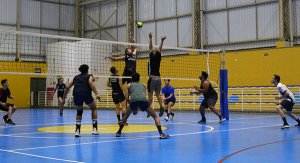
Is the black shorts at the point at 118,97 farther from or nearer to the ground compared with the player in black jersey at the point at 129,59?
nearer to the ground

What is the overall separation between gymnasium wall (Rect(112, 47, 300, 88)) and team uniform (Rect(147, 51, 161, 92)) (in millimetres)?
13200

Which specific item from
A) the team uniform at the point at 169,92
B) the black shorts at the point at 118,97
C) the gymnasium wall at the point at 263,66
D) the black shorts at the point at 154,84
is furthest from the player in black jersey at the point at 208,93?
the gymnasium wall at the point at 263,66

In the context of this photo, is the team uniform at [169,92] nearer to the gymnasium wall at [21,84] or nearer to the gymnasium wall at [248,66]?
the gymnasium wall at [248,66]

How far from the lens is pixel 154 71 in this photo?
11.5 m

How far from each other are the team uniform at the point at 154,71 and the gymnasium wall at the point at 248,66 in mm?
13200

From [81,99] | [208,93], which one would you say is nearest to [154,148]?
[81,99]

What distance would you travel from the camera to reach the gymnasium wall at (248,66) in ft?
76.1

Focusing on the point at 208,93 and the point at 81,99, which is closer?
the point at 81,99

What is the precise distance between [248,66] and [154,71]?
14.9 meters

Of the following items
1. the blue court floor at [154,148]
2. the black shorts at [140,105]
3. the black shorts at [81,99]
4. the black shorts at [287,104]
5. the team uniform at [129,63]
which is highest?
the team uniform at [129,63]

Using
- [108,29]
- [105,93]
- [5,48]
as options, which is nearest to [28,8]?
[5,48]

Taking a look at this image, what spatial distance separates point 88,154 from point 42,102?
30.1 metres

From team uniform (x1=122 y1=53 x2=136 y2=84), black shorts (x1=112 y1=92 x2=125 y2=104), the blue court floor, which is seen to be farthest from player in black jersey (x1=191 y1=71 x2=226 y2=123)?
the blue court floor

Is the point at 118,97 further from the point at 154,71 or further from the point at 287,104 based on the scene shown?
the point at 287,104
